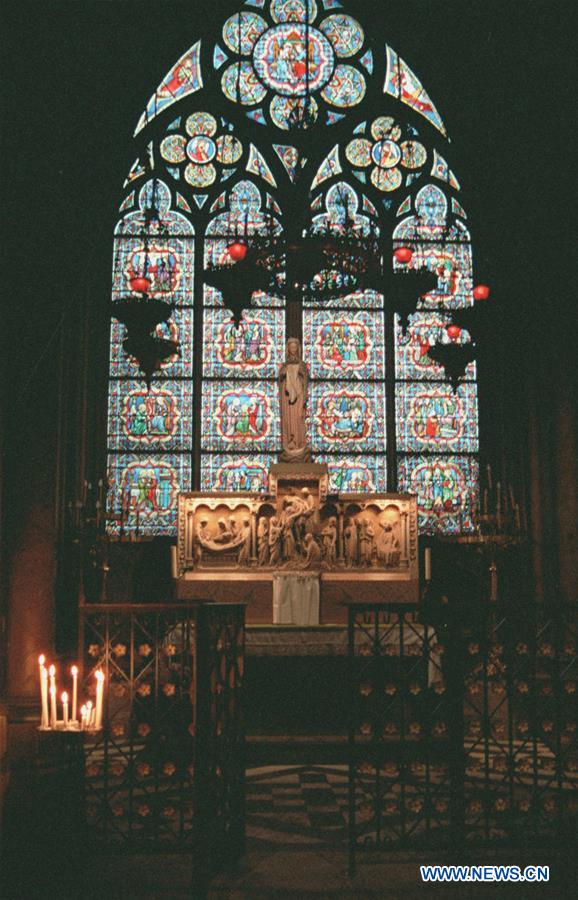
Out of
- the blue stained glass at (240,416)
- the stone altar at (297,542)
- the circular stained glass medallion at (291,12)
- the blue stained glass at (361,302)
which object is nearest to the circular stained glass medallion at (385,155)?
the blue stained glass at (361,302)

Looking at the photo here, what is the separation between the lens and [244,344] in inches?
618

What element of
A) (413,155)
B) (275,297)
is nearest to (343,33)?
(413,155)

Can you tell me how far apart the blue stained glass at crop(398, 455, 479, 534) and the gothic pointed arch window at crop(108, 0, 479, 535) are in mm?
22

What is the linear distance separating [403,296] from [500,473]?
6.25 meters

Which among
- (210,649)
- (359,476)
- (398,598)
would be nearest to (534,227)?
(359,476)

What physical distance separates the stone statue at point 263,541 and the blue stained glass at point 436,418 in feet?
10.2

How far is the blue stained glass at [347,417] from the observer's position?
607 inches

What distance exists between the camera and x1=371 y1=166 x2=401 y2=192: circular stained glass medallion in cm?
1656

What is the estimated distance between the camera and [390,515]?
44.0ft

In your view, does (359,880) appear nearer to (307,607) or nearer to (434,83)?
(307,607)

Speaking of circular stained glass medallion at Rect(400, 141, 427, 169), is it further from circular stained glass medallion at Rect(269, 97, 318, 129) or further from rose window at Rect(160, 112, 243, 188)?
rose window at Rect(160, 112, 243, 188)

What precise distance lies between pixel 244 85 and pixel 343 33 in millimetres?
1932

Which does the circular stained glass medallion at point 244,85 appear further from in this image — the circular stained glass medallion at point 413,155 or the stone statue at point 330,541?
the stone statue at point 330,541

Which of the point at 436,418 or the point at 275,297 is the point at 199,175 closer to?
the point at 275,297
